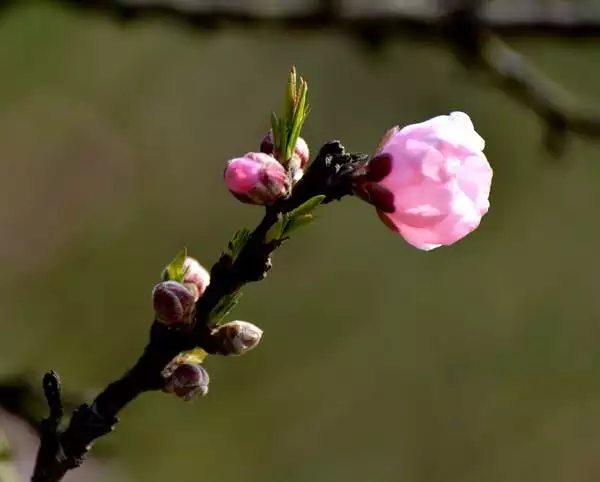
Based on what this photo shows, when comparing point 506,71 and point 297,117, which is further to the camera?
point 506,71

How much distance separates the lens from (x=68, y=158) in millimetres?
2541

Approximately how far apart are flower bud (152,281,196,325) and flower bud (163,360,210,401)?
0.11 feet

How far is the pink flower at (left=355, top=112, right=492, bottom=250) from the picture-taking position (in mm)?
493

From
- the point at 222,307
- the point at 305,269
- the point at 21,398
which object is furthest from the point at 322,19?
the point at 305,269

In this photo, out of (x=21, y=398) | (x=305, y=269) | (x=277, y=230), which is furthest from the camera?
(x=305, y=269)

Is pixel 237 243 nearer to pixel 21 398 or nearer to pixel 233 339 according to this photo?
pixel 233 339

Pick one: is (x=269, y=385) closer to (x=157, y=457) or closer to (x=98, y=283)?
(x=157, y=457)

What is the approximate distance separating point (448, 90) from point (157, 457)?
135 centimetres

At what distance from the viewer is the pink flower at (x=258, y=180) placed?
1.56 feet

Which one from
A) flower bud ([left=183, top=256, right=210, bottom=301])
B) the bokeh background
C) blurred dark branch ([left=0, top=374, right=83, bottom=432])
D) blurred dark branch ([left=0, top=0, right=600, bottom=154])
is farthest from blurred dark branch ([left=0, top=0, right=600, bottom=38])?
the bokeh background

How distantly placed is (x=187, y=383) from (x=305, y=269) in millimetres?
1951

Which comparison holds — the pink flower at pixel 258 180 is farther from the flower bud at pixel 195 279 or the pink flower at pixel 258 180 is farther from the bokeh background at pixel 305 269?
the bokeh background at pixel 305 269

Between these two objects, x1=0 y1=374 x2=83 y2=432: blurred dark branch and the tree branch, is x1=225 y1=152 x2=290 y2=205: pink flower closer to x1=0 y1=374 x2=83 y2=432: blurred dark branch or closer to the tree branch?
the tree branch

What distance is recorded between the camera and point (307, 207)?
467 millimetres
